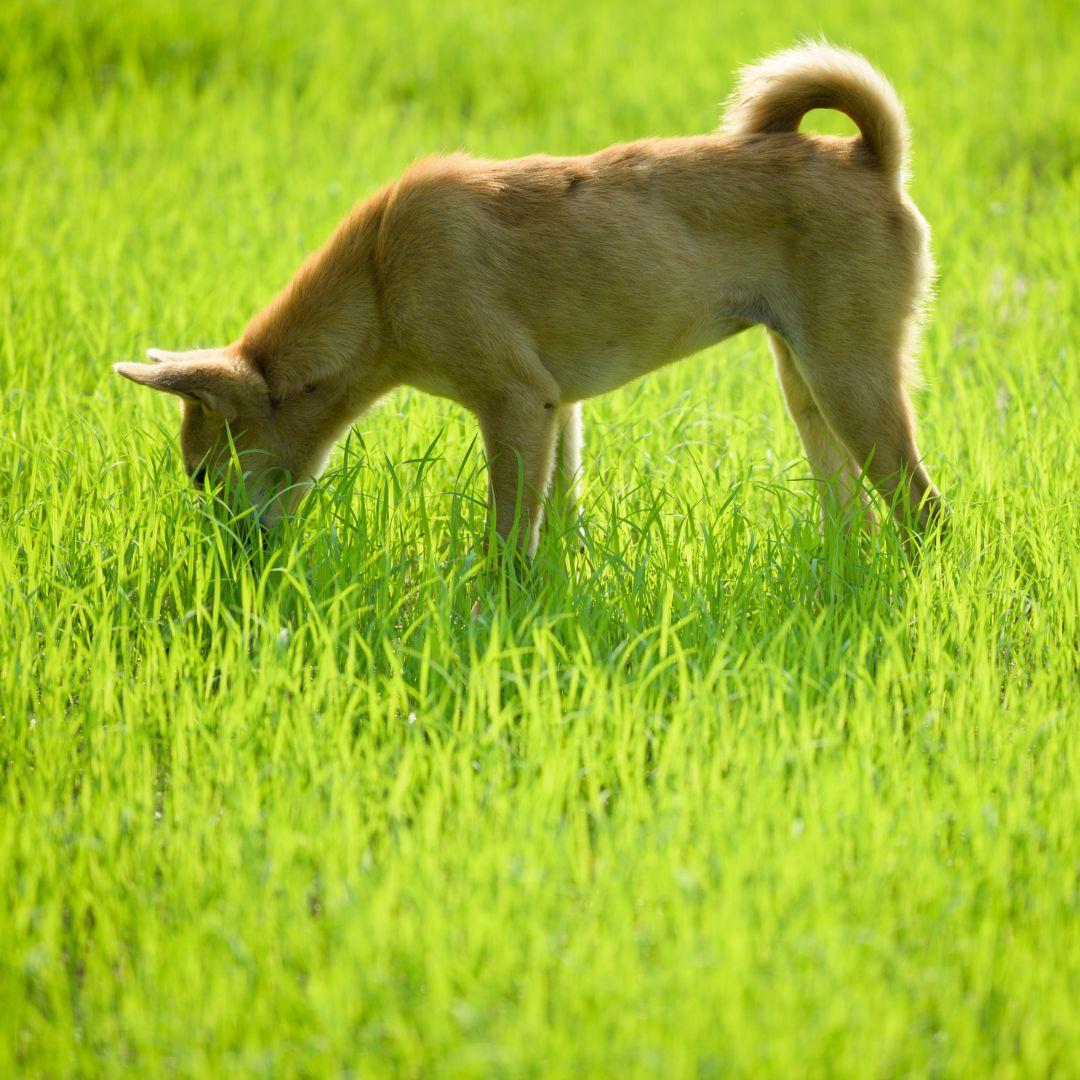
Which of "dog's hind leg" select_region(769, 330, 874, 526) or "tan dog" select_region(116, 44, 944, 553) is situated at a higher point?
"tan dog" select_region(116, 44, 944, 553)

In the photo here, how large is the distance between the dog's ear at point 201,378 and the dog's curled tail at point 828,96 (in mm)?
2025

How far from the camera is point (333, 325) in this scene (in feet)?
13.9

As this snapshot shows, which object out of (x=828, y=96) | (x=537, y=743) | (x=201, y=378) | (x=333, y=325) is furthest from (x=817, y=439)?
(x=201, y=378)

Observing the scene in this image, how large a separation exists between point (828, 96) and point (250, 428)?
2319 mm

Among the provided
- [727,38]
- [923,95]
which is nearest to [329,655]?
[923,95]

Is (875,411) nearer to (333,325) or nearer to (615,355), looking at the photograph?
(615,355)

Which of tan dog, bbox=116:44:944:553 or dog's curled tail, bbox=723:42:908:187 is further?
dog's curled tail, bbox=723:42:908:187

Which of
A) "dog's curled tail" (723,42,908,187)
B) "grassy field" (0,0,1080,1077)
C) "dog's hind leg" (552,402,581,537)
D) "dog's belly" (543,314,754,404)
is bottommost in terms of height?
"grassy field" (0,0,1080,1077)

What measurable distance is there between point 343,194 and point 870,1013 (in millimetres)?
6686

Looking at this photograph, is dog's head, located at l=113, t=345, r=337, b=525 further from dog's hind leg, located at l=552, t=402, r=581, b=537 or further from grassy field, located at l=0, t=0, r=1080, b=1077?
dog's hind leg, located at l=552, t=402, r=581, b=537

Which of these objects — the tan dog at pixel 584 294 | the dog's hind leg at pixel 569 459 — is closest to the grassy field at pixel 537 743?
the dog's hind leg at pixel 569 459

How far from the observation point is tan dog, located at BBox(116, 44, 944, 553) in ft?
13.6

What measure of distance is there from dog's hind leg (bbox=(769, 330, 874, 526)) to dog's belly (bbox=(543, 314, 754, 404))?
0.27m

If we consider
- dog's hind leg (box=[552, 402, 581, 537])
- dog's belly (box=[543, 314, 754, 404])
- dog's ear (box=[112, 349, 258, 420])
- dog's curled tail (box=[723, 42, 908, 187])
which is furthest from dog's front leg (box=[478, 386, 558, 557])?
dog's curled tail (box=[723, 42, 908, 187])
